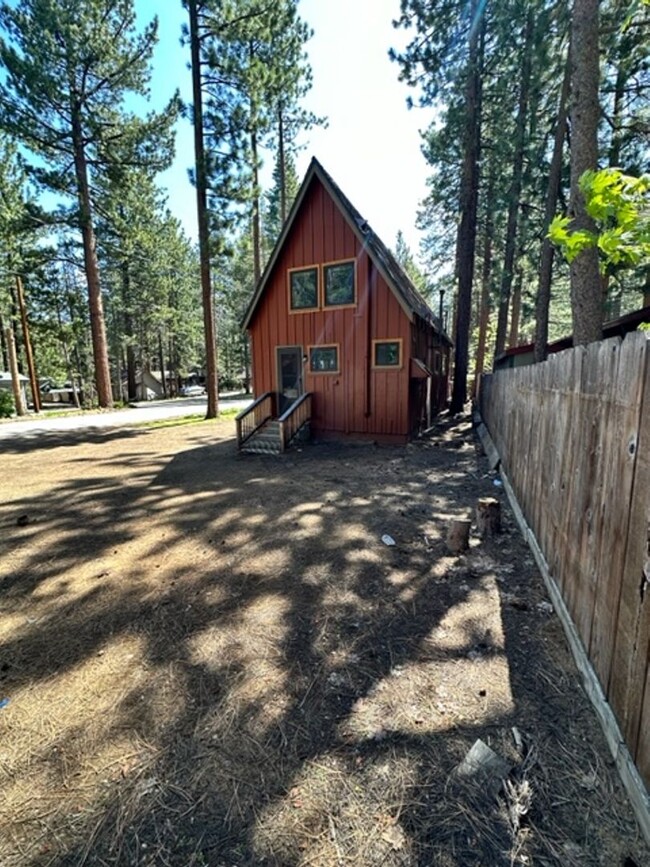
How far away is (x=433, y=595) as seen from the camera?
3383 millimetres

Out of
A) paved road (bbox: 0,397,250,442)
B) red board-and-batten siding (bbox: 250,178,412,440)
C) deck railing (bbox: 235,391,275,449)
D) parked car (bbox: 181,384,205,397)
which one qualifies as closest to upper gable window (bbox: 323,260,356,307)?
red board-and-batten siding (bbox: 250,178,412,440)

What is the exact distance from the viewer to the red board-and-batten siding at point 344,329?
32.9 feet

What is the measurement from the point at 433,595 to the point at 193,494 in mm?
4341

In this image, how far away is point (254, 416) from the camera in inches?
447

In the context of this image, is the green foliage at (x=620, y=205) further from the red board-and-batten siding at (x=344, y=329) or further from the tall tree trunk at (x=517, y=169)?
the tall tree trunk at (x=517, y=169)

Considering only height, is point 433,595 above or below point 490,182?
below

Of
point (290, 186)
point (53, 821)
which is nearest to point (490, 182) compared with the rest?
point (290, 186)

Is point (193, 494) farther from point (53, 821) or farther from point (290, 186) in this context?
point (290, 186)

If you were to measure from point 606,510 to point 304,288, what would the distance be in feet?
34.2

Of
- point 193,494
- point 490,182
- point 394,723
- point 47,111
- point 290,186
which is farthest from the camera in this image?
point 290,186

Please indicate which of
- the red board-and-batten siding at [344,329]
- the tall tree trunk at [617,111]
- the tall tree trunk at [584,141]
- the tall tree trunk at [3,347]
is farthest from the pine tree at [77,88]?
the tall tree trunk at [3,347]

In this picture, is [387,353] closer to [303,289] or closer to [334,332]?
[334,332]

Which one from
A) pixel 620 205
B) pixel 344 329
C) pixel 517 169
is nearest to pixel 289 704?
pixel 620 205

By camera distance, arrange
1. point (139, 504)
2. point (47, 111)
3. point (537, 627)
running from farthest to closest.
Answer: point (47, 111)
point (139, 504)
point (537, 627)
